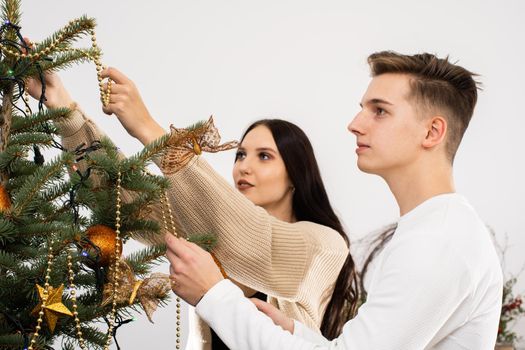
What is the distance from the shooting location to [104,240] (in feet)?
3.76

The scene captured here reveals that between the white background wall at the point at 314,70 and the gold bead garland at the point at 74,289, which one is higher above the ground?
the white background wall at the point at 314,70

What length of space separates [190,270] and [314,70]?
3.07m

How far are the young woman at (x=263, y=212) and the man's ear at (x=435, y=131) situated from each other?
41 cm

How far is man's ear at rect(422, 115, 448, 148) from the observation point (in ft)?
4.61

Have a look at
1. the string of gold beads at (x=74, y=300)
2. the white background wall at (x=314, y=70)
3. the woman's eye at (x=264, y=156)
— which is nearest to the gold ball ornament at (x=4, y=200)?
the string of gold beads at (x=74, y=300)

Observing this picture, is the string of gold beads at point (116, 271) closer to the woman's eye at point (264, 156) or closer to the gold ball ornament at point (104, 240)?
the gold ball ornament at point (104, 240)

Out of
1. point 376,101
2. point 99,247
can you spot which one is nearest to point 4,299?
point 99,247

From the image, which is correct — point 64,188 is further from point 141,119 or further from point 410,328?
point 410,328

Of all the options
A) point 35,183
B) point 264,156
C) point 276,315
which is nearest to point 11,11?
point 35,183

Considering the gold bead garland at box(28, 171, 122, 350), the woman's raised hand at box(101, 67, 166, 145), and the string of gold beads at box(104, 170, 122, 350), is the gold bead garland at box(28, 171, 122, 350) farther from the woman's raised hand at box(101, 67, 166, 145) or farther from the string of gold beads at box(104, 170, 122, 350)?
the woman's raised hand at box(101, 67, 166, 145)

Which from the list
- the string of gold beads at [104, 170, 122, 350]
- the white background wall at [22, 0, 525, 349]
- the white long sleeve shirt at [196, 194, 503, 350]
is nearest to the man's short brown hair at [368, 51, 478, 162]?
the white long sleeve shirt at [196, 194, 503, 350]

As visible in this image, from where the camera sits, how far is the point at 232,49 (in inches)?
161

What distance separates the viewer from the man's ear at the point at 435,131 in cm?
141

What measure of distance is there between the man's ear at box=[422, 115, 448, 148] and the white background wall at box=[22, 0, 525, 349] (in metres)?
2.36
